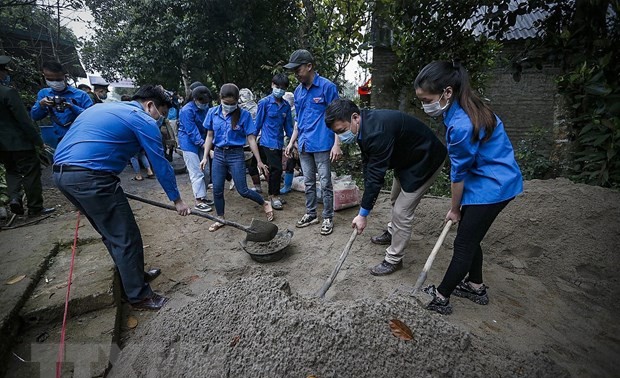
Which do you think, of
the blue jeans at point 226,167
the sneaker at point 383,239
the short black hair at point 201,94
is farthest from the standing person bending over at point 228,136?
the sneaker at point 383,239

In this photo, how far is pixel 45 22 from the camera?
1013 cm

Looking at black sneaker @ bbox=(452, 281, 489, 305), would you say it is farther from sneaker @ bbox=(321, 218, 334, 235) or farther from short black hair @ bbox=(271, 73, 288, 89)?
short black hair @ bbox=(271, 73, 288, 89)

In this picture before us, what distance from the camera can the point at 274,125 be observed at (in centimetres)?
464

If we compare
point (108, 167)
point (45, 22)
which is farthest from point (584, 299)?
point (45, 22)

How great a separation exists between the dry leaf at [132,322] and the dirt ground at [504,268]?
0.31 feet

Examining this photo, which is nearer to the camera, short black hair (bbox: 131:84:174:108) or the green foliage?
short black hair (bbox: 131:84:174:108)

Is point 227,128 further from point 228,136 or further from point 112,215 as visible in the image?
point 112,215

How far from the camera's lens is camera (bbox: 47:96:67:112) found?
163 inches

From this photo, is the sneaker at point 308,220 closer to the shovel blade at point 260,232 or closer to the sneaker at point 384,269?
the shovel blade at point 260,232

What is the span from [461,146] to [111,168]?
2.53 metres

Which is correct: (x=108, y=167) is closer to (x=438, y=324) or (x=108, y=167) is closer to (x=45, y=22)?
(x=438, y=324)

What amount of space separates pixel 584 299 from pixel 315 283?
7.46ft

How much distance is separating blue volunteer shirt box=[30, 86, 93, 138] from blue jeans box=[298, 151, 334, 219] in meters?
3.18

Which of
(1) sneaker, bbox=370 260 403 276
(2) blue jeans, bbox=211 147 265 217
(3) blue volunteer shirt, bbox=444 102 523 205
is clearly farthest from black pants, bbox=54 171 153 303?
(3) blue volunteer shirt, bbox=444 102 523 205
